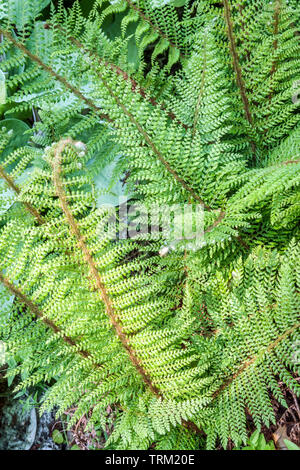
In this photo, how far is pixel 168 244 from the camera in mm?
1665

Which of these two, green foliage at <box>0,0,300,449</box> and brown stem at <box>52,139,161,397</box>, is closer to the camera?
brown stem at <box>52,139,161,397</box>

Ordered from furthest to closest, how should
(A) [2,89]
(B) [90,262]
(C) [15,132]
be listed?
1. (C) [15,132]
2. (A) [2,89]
3. (B) [90,262]

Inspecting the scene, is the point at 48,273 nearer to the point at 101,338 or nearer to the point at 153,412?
the point at 101,338

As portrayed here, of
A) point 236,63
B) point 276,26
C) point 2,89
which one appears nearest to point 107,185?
point 2,89

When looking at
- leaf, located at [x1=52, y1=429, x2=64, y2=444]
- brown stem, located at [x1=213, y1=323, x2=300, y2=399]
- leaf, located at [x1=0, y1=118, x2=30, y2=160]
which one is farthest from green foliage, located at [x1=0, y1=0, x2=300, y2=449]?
leaf, located at [x1=52, y1=429, x2=64, y2=444]

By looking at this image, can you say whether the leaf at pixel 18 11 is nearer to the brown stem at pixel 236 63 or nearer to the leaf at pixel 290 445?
the brown stem at pixel 236 63

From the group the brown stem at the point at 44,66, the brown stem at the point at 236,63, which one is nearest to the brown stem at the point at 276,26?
the brown stem at the point at 236,63

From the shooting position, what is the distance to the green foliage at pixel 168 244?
1262mm

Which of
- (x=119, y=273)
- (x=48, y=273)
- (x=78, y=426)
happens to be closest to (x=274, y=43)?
(x=119, y=273)

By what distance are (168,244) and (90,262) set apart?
0.51 meters

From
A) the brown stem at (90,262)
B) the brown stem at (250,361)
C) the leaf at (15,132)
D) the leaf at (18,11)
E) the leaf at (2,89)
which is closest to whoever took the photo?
the brown stem at (90,262)

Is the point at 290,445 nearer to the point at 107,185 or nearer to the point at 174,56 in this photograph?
the point at 107,185

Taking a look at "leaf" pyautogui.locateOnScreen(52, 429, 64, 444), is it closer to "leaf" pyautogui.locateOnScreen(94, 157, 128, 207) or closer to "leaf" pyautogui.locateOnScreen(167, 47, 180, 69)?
"leaf" pyautogui.locateOnScreen(94, 157, 128, 207)

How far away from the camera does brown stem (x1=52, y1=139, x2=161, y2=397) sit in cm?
112
